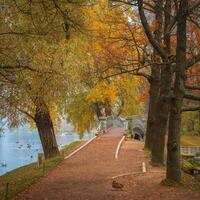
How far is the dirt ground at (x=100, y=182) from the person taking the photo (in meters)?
12.6

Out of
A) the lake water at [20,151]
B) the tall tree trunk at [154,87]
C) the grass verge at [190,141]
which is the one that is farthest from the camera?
the lake water at [20,151]

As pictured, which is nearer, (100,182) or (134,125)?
(100,182)

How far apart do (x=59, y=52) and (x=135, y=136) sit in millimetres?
24930

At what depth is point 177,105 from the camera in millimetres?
14047

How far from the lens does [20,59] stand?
13.6 m

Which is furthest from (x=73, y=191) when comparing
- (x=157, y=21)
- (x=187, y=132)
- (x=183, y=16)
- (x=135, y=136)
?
(x=187, y=132)

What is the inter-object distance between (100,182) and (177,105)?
11.2ft

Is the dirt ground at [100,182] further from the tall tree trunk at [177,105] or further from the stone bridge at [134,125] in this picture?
the stone bridge at [134,125]

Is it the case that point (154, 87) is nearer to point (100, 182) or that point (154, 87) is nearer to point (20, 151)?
point (100, 182)

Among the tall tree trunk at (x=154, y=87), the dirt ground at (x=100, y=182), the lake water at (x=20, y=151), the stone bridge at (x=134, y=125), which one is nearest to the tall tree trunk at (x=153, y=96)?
the tall tree trunk at (x=154, y=87)

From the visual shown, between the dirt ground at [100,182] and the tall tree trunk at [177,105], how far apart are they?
676 millimetres

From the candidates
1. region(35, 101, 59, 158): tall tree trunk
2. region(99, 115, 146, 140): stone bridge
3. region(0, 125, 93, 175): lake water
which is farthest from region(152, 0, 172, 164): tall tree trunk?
region(99, 115, 146, 140): stone bridge

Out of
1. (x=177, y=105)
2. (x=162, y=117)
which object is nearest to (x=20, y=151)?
(x=162, y=117)

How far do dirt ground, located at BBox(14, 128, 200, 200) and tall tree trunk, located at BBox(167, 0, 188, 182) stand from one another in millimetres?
676
